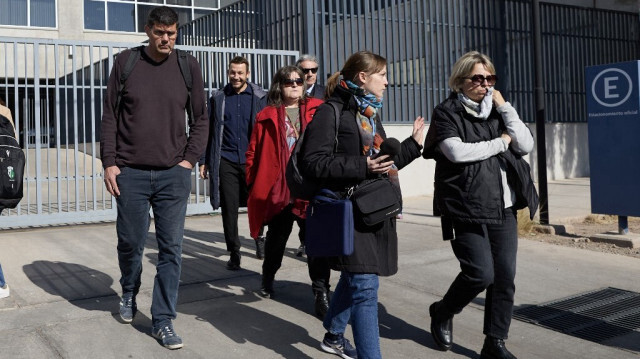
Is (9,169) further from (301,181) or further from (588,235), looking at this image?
(588,235)

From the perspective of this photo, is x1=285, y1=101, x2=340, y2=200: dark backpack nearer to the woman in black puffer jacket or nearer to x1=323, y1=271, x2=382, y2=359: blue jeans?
the woman in black puffer jacket

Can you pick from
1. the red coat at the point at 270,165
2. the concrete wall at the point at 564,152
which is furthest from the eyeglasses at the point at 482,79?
the concrete wall at the point at 564,152

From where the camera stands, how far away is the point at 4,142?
4652mm

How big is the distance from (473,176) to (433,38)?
9.07 meters

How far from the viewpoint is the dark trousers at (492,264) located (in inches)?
146

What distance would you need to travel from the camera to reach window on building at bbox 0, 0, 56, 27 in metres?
20.6

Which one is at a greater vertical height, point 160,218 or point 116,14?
point 116,14

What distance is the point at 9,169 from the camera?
15.1 feet

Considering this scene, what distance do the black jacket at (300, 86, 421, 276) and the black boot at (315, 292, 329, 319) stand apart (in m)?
1.23

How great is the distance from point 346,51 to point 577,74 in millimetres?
6477

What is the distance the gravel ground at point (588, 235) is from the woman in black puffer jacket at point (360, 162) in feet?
14.6

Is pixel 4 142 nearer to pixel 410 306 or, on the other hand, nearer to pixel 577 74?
pixel 410 306

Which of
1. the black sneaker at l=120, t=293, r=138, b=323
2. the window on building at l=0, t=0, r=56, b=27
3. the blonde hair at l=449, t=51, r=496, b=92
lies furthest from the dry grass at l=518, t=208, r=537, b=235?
the window on building at l=0, t=0, r=56, b=27

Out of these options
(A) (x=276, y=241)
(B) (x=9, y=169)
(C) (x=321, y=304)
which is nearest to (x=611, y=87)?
(A) (x=276, y=241)
